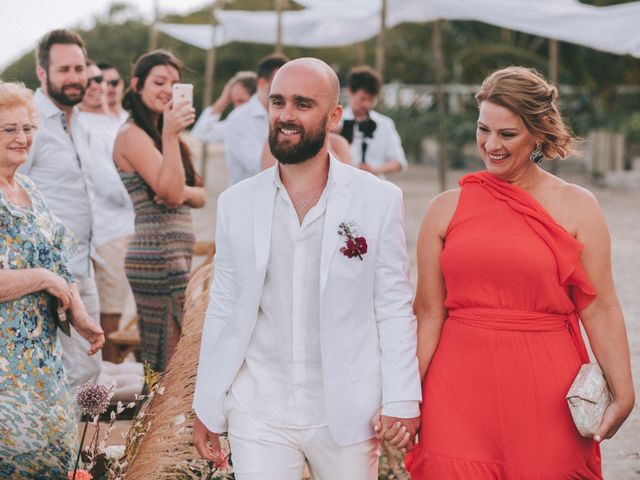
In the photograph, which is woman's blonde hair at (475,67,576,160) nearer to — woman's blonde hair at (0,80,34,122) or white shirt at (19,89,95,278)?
woman's blonde hair at (0,80,34,122)

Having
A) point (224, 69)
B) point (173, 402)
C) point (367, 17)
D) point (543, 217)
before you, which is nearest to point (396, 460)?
point (173, 402)

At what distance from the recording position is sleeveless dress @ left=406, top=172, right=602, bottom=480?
3242mm

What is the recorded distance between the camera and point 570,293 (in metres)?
3.38

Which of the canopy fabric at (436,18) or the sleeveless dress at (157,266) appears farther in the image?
the canopy fabric at (436,18)

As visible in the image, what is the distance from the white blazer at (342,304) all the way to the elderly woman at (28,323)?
0.75 m

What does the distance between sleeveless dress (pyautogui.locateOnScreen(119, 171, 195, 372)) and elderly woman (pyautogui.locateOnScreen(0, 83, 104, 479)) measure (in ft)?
4.38

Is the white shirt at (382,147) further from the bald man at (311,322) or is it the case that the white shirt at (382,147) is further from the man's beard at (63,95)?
the bald man at (311,322)

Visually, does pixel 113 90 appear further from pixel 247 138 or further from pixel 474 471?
pixel 474 471

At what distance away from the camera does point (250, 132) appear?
22.9ft

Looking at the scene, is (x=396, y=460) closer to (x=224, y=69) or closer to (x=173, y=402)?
(x=173, y=402)

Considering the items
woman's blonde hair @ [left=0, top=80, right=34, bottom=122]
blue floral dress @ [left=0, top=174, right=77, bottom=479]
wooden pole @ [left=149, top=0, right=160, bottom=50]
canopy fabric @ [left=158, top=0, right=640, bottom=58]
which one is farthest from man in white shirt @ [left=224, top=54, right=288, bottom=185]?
wooden pole @ [left=149, top=0, right=160, bottom=50]

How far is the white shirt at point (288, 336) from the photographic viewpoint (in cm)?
313

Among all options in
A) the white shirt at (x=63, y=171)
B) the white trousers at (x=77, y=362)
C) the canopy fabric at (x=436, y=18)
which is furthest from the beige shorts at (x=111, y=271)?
the canopy fabric at (x=436, y=18)

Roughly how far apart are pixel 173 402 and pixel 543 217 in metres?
1.49
